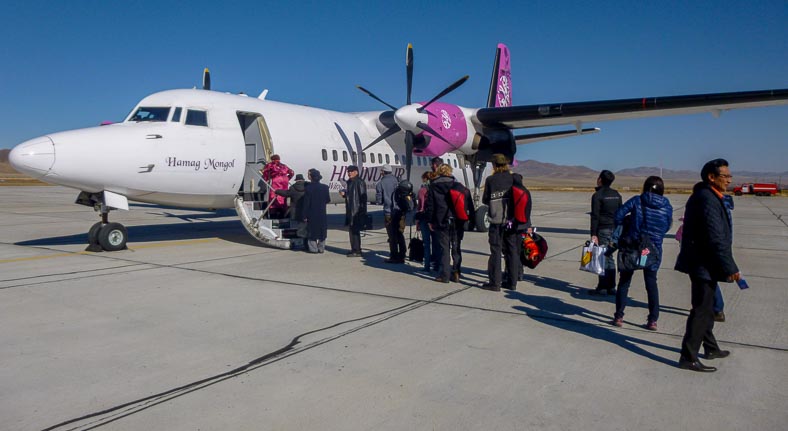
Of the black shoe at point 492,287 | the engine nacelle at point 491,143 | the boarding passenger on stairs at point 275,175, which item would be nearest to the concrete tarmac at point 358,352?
the black shoe at point 492,287

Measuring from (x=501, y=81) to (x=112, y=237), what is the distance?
45.5ft

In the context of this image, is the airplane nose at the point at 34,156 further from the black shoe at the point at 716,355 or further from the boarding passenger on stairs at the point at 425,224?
the black shoe at the point at 716,355

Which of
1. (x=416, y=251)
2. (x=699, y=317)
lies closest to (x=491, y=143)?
(x=416, y=251)

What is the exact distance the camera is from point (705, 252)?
14.1 feet

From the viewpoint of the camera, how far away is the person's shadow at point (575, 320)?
4988mm

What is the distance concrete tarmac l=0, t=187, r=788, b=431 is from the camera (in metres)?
3.54

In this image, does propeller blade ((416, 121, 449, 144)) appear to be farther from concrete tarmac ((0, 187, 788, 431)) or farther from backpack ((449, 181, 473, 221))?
backpack ((449, 181, 473, 221))

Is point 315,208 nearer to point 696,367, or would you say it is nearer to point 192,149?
point 192,149

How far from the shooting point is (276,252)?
1059 centimetres

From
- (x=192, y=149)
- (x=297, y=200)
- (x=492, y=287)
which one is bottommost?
(x=492, y=287)

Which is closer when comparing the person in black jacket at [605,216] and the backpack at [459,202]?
the person in black jacket at [605,216]

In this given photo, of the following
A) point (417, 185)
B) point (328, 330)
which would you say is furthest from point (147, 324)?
point (417, 185)

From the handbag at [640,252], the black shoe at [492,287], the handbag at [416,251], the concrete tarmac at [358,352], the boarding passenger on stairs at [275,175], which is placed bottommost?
the concrete tarmac at [358,352]

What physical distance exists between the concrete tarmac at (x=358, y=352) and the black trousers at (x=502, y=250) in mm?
247
